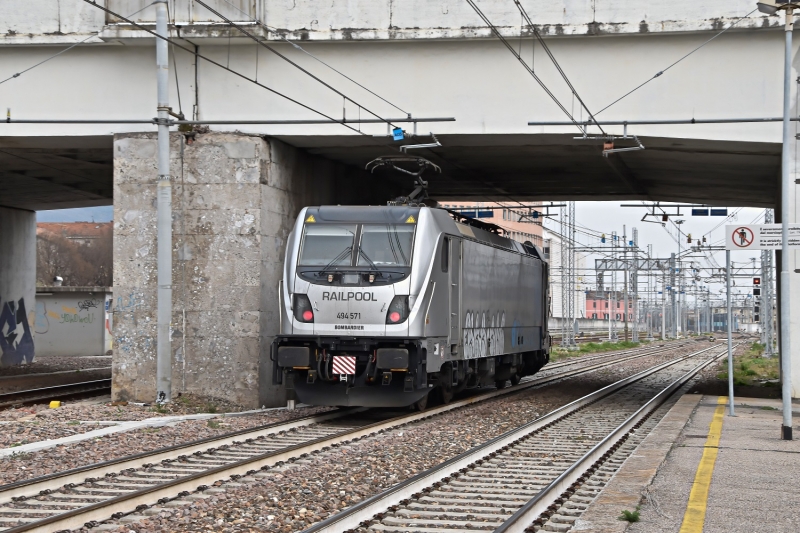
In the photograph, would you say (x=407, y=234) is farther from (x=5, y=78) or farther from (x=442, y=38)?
(x=5, y=78)

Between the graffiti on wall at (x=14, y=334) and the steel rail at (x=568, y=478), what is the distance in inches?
717

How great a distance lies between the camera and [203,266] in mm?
17828

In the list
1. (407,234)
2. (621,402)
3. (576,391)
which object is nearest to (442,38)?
(407,234)

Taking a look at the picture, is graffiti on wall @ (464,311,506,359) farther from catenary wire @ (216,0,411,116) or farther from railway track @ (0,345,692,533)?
catenary wire @ (216,0,411,116)

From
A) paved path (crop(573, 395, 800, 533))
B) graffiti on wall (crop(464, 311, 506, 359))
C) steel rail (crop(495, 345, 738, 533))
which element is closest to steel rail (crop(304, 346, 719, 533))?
steel rail (crop(495, 345, 738, 533))

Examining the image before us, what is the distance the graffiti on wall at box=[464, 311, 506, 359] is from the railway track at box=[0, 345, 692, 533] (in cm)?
362

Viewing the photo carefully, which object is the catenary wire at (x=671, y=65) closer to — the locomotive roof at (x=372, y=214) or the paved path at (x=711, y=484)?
the locomotive roof at (x=372, y=214)

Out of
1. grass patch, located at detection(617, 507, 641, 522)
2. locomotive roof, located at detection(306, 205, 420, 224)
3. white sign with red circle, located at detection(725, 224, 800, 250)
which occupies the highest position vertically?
locomotive roof, located at detection(306, 205, 420, 224)

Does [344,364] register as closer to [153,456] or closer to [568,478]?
[153,456]

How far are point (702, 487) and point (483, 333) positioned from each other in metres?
10.5

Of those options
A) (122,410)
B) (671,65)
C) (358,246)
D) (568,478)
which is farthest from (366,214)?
(568,478)

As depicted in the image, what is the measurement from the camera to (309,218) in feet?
53.8

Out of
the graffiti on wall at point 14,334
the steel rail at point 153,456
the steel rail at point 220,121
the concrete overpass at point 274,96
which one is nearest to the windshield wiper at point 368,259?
the steel rail at point 220,121

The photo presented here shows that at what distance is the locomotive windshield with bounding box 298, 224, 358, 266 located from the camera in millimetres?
15977
